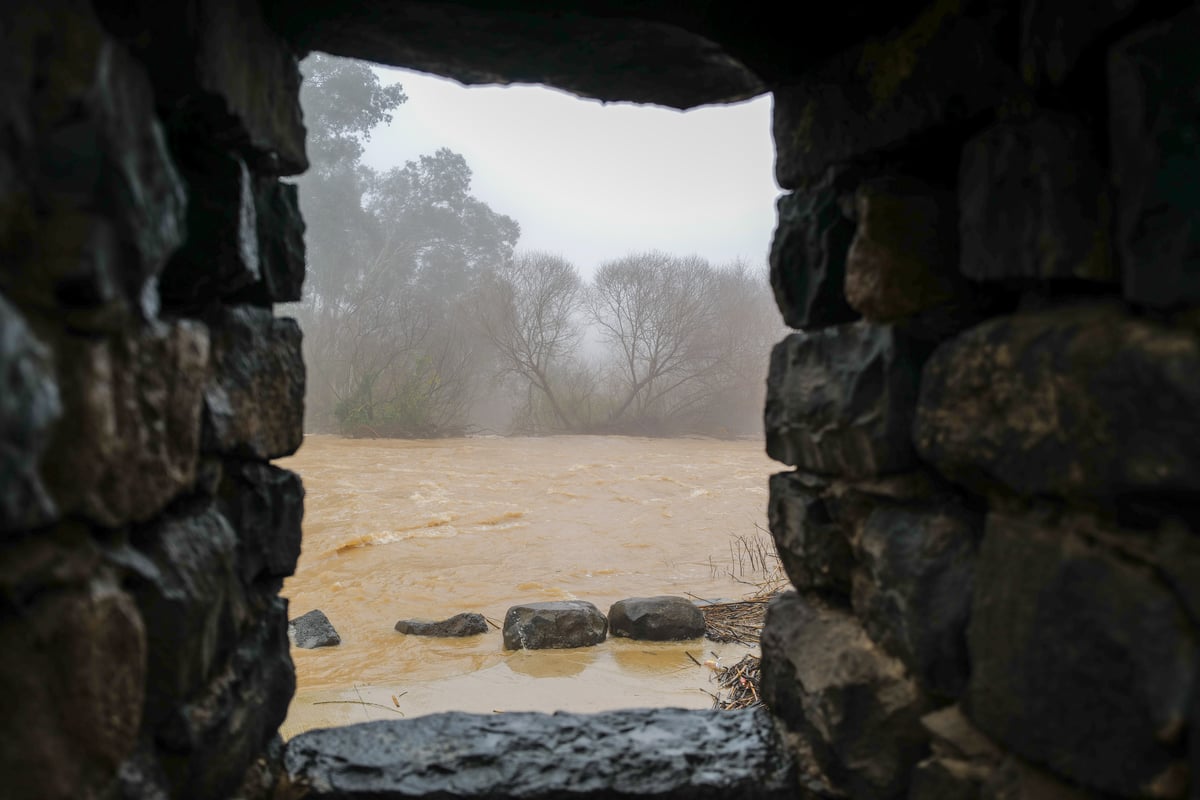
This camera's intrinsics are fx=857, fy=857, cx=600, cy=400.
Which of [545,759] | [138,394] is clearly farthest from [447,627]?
[138,394]

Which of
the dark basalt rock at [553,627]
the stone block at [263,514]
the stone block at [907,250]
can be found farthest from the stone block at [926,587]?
the dark basalt rock at [553,627]

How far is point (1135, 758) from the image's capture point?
0.96 meters

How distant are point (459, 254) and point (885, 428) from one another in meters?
19.7

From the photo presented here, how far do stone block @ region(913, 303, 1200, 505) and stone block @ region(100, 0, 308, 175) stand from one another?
121 cm

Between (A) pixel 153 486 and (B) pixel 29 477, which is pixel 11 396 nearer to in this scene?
(B) pixel 29 477

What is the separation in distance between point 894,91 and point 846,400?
55 cm

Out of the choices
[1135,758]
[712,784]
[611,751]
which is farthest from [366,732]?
[1135,758]

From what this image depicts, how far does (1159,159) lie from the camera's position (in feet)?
3.25

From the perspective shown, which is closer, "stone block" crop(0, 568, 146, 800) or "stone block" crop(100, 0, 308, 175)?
"stone block" crop(0, 568, 146, 800)

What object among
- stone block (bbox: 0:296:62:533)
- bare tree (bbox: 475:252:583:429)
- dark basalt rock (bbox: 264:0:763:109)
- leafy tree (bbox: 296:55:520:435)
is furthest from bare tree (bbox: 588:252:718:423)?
stone block (bbox: 0:296:62:533)

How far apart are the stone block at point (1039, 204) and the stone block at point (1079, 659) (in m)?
0.35

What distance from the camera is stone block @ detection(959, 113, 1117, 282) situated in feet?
3.73

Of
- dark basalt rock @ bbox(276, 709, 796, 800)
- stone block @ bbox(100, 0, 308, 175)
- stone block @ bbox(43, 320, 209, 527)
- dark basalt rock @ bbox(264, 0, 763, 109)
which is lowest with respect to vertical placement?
dark basalt rock @ bbox(276, 709, 796, 800)

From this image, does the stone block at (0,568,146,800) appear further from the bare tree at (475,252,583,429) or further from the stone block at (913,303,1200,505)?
the bare tree at (475,252,583,429)
